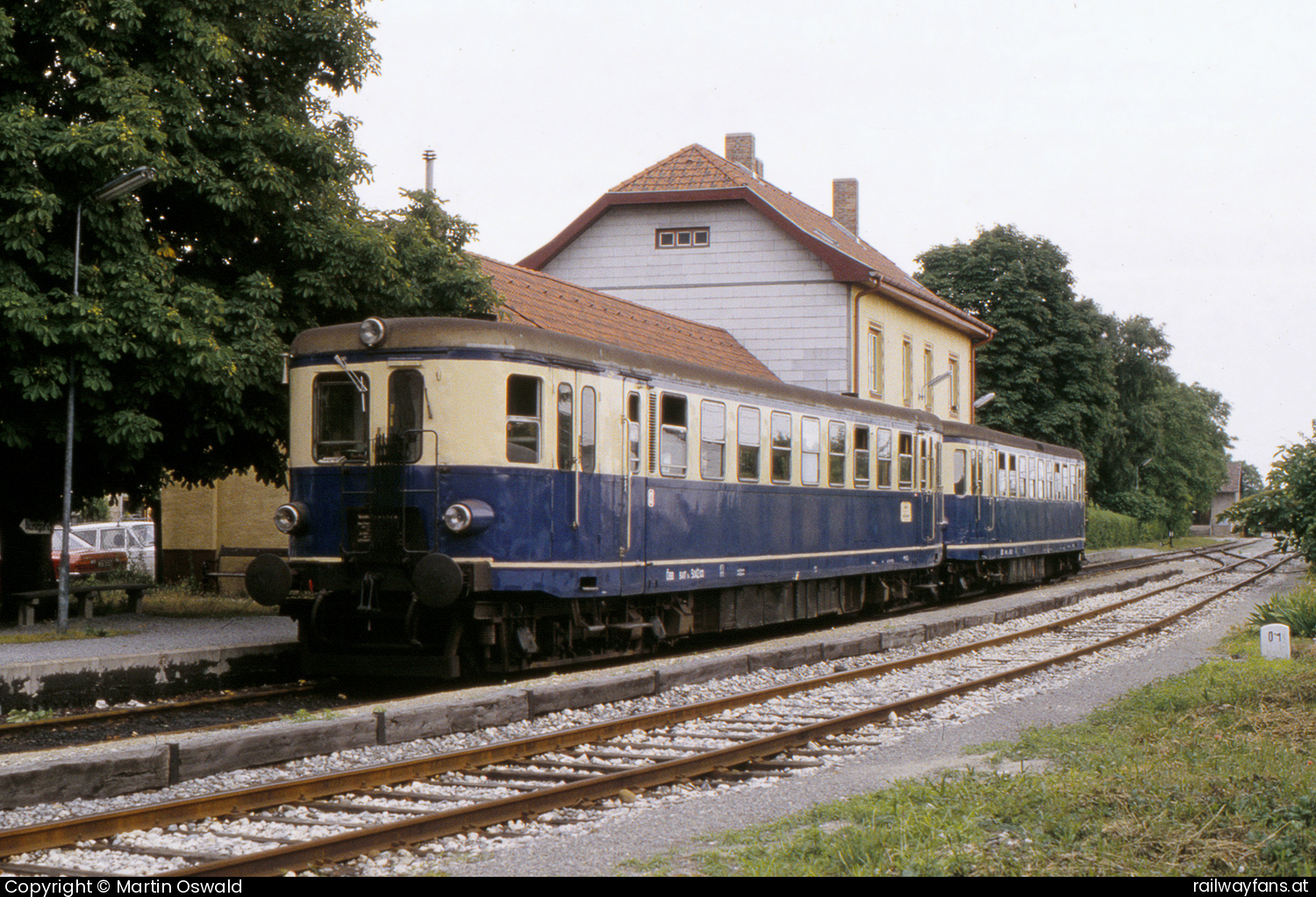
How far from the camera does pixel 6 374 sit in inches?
521

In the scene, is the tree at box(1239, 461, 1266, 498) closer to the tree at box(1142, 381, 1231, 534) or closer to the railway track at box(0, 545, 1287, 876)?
the tree at box(1142, 381, 1231, 534)

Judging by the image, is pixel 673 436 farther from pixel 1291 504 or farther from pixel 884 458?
pixel 1291 504

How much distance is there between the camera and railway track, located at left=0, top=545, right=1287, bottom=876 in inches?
233

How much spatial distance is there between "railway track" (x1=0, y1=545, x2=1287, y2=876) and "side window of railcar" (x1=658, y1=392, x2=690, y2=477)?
107 inches

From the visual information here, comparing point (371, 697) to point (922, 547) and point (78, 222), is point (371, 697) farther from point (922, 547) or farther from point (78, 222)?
point (922, 547)

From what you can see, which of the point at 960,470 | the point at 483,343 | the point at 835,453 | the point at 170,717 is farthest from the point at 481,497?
the point at 960,470

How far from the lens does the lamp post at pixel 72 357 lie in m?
12.6

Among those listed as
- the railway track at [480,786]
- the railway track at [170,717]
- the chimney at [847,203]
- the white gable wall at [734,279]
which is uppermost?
the chimney at [847,203]

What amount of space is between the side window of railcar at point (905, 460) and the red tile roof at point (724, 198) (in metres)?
9.83

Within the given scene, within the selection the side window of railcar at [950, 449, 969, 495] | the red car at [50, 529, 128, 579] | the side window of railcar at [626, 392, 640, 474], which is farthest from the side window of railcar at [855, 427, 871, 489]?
the red car at [50, 529, 128, 579]

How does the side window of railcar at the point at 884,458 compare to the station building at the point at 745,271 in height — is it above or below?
below

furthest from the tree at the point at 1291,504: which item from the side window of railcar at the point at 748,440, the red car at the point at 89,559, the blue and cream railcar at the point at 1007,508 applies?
the red car at the point at 89,559

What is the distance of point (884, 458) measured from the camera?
19484 millimetres

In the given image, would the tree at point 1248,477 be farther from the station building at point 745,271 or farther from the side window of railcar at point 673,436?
the side window of railcar at point 673,436
